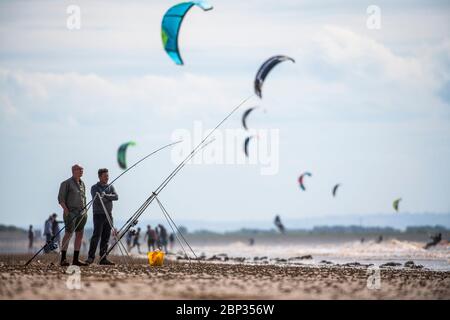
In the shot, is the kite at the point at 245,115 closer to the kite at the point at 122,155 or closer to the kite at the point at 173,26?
the kite at the point at 122,155

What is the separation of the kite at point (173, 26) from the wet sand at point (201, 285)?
4617 mm

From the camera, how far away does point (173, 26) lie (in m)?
18.2

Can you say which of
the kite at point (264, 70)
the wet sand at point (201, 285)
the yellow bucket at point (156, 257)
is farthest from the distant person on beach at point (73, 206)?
the kite at point (264, 70)

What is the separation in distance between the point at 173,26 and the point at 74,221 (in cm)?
440

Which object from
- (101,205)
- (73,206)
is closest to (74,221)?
(73,206)

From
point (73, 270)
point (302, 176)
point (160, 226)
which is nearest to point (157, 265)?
point (73, 270)

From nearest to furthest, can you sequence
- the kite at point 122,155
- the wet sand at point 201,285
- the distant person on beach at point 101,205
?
the wet sand at point 201,285, the distant person on beach at point 101,205, the kite at point 122,155

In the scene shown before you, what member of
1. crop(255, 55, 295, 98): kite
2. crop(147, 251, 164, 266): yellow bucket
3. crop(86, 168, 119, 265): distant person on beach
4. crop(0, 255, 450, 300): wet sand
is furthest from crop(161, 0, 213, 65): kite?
crop(255, 55, 295, 98): kite

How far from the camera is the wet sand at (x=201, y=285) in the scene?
11.2 metres

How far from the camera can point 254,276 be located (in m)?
14.4

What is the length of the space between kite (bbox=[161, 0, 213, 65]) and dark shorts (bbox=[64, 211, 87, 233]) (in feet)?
11.9

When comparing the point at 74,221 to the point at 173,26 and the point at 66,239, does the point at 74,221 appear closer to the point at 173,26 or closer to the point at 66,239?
the point at 66,239
